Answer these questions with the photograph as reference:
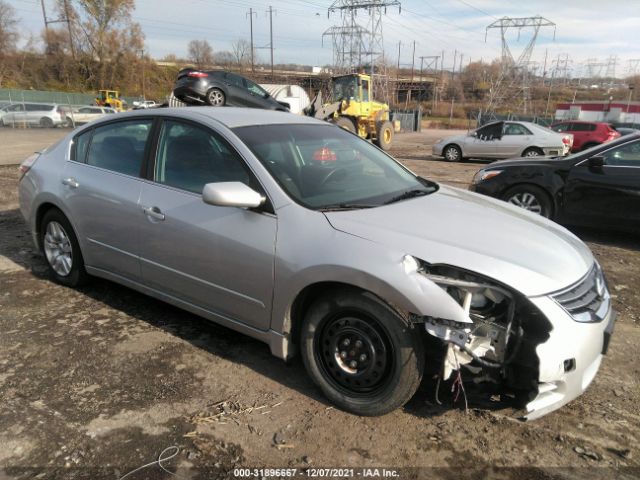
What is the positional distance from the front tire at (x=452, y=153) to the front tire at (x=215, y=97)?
866cm

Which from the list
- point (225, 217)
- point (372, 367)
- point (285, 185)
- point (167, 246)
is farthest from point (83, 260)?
point (372, 367)

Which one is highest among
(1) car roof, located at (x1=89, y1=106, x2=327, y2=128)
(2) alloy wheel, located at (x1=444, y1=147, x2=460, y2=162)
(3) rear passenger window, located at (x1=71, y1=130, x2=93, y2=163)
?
(1) car roof, located at (x1=89, y1=106, x2=327, y2=128)

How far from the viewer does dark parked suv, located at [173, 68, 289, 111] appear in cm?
1356

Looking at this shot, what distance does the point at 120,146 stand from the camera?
13.0 ft

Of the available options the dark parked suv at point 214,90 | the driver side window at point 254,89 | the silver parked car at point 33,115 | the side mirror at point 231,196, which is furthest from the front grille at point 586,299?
the silver parked car at point 33,115

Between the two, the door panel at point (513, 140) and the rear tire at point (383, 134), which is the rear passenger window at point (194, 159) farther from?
the rear tire at point (383, 134)

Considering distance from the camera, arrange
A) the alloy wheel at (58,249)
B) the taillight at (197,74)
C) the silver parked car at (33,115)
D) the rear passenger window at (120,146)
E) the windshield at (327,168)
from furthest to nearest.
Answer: the silver parked car at (33,115), the taillight at (197,74), the alloy wheel at (58,249), the rear passenger window at (120,146), the windshield at (327,168)

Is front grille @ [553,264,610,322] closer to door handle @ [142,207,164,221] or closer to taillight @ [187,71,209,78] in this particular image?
door handle @ [142,207,164,221]

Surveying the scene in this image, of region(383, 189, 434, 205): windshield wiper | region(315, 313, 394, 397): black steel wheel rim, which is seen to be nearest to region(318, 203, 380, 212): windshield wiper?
region(383, 189, 434, 205): windshield wiper

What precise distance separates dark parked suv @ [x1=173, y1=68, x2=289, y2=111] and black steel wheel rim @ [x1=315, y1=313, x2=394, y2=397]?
11.2m

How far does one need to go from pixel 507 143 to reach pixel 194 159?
15.7 m

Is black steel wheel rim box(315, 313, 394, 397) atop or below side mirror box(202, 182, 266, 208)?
below

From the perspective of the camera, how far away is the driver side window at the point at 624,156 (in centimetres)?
610

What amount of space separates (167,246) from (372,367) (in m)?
1.64
